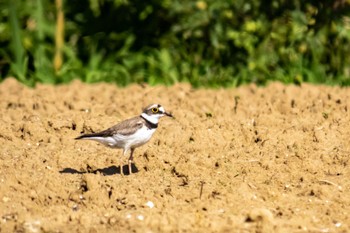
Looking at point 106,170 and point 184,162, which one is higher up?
point 184,162

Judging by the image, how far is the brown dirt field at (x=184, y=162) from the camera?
7945 millimetres

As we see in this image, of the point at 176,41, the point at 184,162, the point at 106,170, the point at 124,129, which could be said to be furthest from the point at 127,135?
the point at 176,41

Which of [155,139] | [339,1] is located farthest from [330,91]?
[155,139]

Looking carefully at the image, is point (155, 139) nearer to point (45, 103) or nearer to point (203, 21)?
point (45, 103)

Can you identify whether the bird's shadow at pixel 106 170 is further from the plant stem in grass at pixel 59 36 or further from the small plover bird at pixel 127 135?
the plant stem in grass at pixel 59 36

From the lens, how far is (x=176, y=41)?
13164mm

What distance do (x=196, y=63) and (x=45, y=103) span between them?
2666 millimetres

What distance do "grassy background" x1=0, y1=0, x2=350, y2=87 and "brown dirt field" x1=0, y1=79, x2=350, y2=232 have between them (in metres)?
0.72

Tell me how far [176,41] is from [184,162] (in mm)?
4212

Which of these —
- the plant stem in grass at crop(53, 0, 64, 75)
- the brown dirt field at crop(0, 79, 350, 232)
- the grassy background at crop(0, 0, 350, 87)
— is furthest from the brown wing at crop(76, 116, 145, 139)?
the plant stem in grass at crop(53, 0, 64, 75)

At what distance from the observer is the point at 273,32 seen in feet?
42.2

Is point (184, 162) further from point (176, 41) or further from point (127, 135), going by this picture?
point (176, 41)

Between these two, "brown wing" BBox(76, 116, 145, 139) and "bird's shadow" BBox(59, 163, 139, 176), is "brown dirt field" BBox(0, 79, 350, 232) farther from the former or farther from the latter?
"brown wing" BBox(76, 116, 145, 139)

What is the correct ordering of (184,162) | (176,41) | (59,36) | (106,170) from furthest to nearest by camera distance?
1. (176,41)
2. (59,36)
3. (106,170)
4. (184,162)
